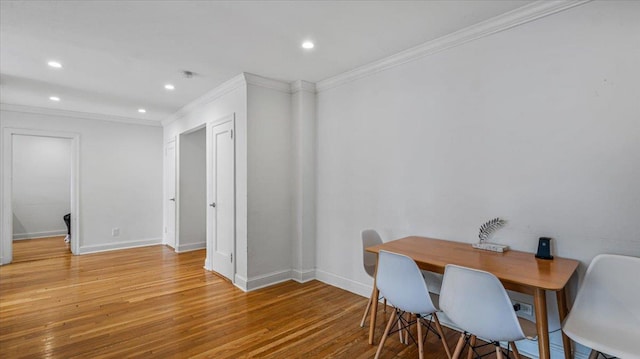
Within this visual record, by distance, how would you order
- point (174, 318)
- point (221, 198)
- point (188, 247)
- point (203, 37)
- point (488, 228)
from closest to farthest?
point (488, 228) < point (203, 37) < point (174, 318) < point (221, 198) < point (188, 247)

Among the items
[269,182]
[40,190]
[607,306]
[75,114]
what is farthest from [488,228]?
[40,190]

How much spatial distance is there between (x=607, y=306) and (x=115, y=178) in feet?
23.0

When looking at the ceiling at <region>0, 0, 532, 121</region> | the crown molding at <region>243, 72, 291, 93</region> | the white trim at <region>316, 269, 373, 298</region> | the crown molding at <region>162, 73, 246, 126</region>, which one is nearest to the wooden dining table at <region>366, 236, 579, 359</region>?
the white trim at <region>316, 269, 373, 298</region>

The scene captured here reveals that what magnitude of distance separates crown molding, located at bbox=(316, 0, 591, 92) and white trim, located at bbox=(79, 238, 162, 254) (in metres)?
5.20

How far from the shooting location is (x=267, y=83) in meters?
3.76

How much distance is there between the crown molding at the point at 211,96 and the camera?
3.71 meters

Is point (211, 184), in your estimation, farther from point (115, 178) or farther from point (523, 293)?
point (523, 293)

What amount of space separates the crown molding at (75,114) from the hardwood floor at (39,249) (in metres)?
2.51

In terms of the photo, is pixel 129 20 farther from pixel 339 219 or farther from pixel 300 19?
pixel 339 219

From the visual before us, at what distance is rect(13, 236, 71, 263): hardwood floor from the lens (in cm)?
522

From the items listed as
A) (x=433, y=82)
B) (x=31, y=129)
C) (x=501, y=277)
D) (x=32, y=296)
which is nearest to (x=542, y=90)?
(x=433, y=82)

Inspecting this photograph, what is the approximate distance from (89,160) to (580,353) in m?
7.13

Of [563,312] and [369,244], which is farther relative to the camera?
[369,244]

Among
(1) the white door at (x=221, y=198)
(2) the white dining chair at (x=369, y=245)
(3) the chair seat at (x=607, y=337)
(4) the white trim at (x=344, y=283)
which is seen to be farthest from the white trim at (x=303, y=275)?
(3) the chair seat at (x=607, y=337)
